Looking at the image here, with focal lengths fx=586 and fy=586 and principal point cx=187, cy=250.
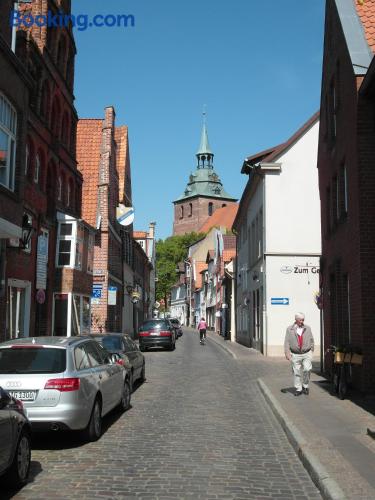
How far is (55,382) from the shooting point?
7.79 metres

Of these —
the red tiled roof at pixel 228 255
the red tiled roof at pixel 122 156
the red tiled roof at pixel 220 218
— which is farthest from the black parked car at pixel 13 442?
the red tiled roof at pixel 220 218

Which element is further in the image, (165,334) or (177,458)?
(165,334)

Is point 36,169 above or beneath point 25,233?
above

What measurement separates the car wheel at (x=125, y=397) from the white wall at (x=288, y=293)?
14583mm

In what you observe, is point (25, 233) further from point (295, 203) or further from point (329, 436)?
point (295, 203)

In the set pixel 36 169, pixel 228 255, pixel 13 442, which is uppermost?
pixel 228 255

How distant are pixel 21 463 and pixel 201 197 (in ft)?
385

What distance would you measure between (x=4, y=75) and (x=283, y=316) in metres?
16.2

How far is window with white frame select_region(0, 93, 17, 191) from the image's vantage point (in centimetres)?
1416

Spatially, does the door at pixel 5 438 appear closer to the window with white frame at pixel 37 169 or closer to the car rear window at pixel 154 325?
the window with white frame at pixel 37 169

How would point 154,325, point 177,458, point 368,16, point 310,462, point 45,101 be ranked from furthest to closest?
point 154,325 → point 45,101 → point 368,16 → point 177,458 → point 310,462

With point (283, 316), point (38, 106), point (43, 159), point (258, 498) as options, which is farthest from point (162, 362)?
point (258, 498)

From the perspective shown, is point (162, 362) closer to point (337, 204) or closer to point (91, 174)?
point (337, 204)

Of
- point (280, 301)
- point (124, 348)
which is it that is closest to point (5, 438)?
point (124, 348)
